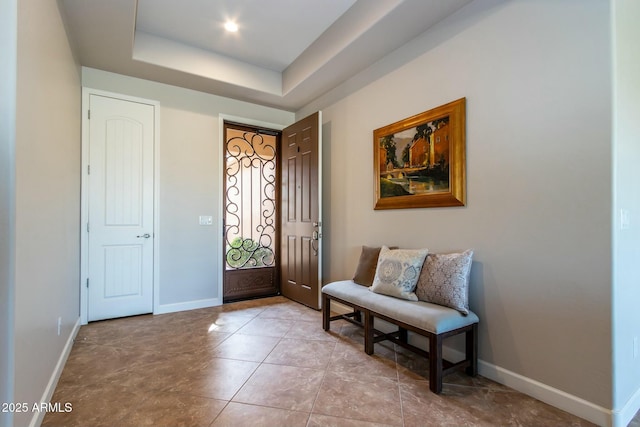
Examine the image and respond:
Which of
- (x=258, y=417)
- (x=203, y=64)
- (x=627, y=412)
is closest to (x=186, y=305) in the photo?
(x=258, y=417)

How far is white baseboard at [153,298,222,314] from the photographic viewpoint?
3.59 meters

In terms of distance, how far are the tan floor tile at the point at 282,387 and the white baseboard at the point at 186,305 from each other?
6.10 ft

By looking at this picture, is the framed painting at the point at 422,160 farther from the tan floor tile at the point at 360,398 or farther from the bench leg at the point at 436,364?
the tan floor tile at the point at 360,398

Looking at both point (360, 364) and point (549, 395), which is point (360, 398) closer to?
point (360, 364)

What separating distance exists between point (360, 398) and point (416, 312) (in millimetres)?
646

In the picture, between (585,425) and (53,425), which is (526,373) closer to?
(585,425)

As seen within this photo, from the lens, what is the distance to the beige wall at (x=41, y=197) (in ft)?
4.68

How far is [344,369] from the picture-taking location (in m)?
2.26

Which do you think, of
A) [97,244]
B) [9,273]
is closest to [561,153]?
[9,273]

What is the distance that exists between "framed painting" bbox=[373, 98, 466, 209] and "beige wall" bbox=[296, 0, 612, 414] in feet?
0.26

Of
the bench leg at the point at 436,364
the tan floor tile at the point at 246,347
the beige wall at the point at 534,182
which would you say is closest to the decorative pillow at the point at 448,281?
the beige wall at the point at 534,182

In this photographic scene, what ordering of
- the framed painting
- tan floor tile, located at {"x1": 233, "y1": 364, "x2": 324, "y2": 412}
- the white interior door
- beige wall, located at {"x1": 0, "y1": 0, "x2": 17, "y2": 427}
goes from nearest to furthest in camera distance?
beige wall, located at {"x1": 0, "y1": 0, "x2": 17, "y2": 427} → tan floor tile, located at {"x1": 233, "y1": 364, "x2": 324, "y2": 412} → the framed painting → the white interior door

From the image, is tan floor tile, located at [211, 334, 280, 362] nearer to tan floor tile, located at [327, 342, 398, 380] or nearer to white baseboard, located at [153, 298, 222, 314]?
tan floor tile, located at [327, 342, 398, 380]

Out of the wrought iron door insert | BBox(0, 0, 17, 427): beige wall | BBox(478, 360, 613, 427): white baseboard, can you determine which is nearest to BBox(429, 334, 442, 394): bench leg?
BBox(478, 360, 613, 427): white baseboard
